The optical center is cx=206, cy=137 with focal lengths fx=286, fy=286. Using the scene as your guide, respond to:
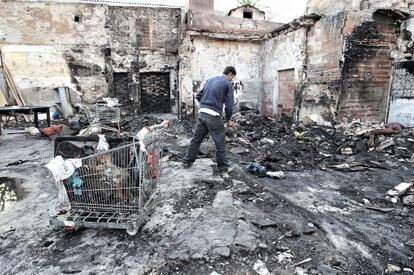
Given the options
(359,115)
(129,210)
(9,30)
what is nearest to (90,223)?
(129,210)

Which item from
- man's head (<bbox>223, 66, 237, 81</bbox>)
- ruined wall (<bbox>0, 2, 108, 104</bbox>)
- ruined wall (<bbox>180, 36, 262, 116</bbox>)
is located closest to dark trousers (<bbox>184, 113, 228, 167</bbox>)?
man's head (<bbox>223, 66, 237, 81</bbox>)

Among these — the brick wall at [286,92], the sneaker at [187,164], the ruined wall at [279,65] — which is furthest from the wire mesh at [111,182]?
the brick wall at [286,92]

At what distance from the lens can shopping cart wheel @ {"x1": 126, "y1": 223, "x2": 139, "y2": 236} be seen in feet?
10.3

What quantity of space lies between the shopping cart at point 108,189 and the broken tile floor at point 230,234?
21cm

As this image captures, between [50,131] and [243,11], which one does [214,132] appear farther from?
[243,11]

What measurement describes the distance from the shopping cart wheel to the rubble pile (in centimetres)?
323

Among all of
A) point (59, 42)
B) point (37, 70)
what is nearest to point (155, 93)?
point (59, 42)

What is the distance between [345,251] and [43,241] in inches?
131

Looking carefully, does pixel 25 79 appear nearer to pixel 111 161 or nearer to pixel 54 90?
pixel 54 90

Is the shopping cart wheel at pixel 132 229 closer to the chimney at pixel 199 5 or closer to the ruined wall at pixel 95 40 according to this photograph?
the ruined wall at pixel 95 40

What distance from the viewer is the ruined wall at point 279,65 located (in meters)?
9.60

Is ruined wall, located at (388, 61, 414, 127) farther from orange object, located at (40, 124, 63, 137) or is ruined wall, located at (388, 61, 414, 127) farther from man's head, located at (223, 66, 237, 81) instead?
orange object, located at (40, 124, 63, 137)

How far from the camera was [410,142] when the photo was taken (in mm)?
6641

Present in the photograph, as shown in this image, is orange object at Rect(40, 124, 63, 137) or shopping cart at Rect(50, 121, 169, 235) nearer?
shopping cart at Rect(50, 121, 169, 235)
